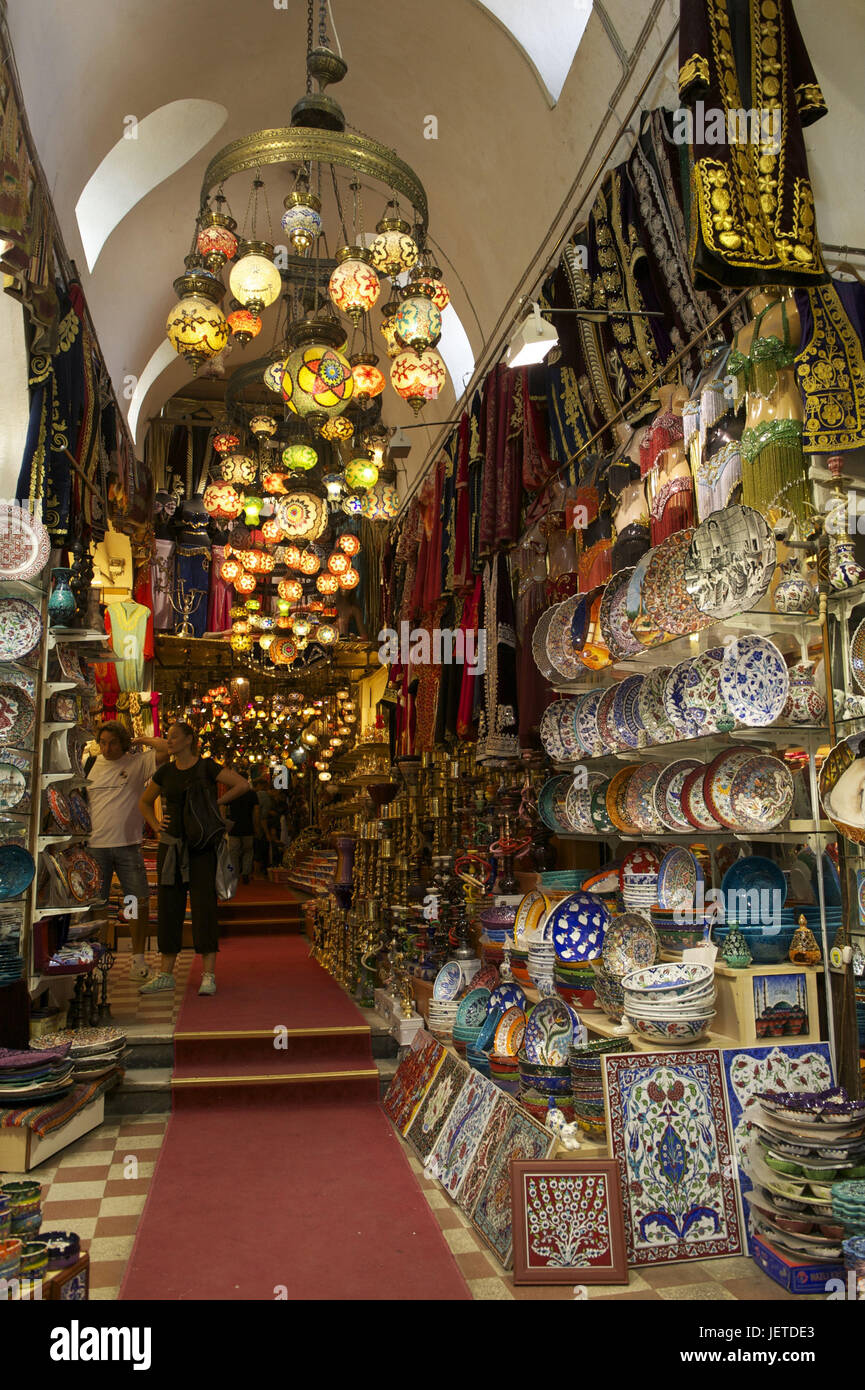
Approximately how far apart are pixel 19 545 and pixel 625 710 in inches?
102

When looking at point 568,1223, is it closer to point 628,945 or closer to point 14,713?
point 628,945

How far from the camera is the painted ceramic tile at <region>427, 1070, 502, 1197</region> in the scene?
3135mm

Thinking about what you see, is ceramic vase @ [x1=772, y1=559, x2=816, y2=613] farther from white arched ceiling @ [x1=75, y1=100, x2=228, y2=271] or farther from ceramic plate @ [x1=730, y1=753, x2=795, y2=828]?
white arched ceiling @ [x1=75, y1=100, x2=228, y2=271]

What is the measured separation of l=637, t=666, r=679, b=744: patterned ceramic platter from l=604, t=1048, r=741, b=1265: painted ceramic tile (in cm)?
110

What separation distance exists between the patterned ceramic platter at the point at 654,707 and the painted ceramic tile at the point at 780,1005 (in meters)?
0.88

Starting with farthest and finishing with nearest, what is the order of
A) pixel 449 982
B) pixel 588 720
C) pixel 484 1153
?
1. pixel 449 982
2. pixel 588 720
3. pixel 484 1153

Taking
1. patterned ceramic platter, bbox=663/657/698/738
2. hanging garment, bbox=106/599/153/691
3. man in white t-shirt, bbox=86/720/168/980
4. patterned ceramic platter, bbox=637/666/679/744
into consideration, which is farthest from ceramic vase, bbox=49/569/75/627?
hanging garment, bbox=106/599/153/691

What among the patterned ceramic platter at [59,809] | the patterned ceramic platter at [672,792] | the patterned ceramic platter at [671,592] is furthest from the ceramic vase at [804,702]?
the patterned ceramic platter at [59,809]

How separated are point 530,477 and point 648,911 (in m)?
2.30

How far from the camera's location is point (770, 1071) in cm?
267

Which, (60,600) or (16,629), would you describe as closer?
(16,629)

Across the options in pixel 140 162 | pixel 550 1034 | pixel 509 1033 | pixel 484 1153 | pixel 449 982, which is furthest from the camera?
pixel 140 162

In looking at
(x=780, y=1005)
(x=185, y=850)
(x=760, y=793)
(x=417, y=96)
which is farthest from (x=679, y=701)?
(x=417, y=96)

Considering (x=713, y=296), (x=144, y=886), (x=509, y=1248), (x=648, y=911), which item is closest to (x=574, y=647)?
(x=648, y=911)
